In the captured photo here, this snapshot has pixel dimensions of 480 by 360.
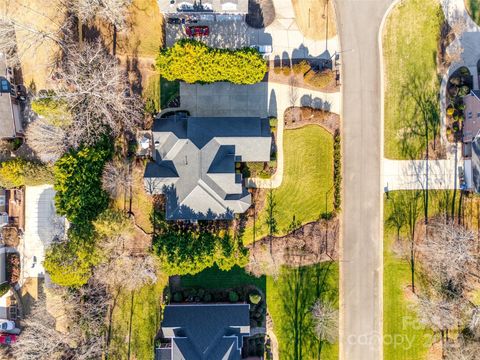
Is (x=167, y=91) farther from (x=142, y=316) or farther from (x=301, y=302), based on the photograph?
(x=301, y=302)

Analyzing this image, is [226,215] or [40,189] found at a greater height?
[40,189]

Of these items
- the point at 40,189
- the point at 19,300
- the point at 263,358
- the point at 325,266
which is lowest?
the point at 263,358

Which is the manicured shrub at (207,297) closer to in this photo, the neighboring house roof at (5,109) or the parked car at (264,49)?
the neighboring house roof at (5,109)

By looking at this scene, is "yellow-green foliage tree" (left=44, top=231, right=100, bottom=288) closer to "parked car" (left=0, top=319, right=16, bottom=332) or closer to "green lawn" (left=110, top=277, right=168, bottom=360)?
"green lawn" (left=110, top=277, right=168, bottom=360)

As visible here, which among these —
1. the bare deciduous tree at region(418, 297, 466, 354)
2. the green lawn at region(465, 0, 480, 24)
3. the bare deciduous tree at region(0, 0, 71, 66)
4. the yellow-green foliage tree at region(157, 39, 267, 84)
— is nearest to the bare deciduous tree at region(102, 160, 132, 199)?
the yellow-green foliage tree at region(157, 39, 267, 84)

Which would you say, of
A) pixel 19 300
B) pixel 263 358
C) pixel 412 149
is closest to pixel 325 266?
pixel 263 358

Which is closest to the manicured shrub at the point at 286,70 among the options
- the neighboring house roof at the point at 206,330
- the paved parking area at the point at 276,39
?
the paved parking area at the point at 276,39

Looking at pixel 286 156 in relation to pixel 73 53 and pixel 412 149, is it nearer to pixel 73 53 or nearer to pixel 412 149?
pixel 412 149

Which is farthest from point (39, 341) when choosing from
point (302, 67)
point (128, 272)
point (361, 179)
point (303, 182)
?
point (302, 67)
